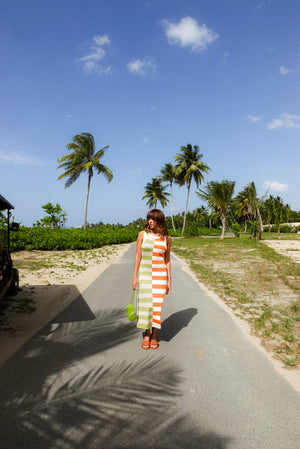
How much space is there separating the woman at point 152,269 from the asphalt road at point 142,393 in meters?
0.45

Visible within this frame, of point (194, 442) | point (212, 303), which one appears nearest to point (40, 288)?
point (212, 303)

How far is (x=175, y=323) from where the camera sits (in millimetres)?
4668

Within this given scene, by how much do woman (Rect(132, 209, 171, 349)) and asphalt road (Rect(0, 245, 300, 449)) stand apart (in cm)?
45

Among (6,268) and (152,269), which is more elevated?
(152,269)

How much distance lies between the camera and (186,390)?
2684 millimetres

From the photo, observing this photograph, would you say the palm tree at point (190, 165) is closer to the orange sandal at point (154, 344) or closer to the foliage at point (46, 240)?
the foliage at point (46, 240)

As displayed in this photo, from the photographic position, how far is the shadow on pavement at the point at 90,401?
2.04 m

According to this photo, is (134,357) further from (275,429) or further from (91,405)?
(275,429)

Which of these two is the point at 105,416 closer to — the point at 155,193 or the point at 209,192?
the point at 209,192

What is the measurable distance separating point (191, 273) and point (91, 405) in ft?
25.9

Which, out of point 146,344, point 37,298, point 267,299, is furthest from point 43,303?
point 267,299

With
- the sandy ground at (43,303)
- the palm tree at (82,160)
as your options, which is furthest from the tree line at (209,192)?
the sandy ground at (43,303)

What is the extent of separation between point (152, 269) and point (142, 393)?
146cm

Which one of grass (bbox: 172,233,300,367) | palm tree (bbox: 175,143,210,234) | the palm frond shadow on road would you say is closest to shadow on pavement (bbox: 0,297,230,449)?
the palm frond shadow on road
